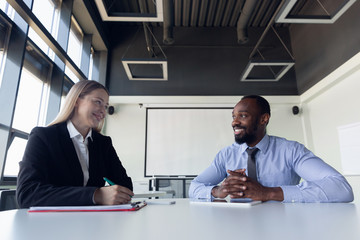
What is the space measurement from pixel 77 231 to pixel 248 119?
1.43 meters

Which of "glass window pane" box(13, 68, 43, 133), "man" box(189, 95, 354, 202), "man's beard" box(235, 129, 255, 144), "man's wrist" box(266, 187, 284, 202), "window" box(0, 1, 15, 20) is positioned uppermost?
"window" box(0, 1, 15, 20)

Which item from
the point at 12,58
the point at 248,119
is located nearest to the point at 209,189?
the point at 248,119

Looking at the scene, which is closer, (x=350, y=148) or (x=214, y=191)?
(x=214, y=191)

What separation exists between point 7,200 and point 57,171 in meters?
0.59

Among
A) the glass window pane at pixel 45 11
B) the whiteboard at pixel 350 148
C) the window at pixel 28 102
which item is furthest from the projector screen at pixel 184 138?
the glass window pane at pixel 45 11

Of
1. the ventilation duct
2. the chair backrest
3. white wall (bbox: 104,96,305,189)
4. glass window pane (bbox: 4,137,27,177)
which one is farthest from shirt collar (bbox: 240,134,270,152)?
white wall (bbox: 104,96,305,189)

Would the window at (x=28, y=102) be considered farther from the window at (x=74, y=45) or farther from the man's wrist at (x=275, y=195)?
the man's wrist at (x=275, y=195)

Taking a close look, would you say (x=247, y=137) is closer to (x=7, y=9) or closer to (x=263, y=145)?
(x=263, y=145)

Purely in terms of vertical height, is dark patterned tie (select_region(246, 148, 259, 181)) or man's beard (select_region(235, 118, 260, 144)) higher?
man's beard (select_region(235, 118, 260, 144))

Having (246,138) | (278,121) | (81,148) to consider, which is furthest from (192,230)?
Result: (278,121)

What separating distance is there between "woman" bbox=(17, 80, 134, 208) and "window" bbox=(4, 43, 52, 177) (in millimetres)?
1452

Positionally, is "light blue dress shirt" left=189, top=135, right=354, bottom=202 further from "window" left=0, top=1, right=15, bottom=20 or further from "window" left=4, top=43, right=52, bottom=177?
"window" left=0, top=1, right=15, bottom=20

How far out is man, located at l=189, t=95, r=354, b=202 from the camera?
1148 mm

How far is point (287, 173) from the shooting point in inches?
59.4
